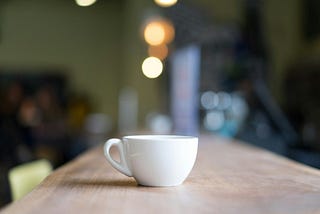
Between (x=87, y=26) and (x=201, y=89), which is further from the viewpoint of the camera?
(x=87, y=26)

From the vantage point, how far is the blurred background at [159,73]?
4.04 m

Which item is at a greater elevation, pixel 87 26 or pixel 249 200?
pixel 87 26

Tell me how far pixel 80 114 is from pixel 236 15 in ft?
13.5

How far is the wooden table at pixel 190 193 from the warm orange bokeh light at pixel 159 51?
468cm

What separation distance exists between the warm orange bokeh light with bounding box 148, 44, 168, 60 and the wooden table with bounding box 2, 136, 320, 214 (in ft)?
15.3

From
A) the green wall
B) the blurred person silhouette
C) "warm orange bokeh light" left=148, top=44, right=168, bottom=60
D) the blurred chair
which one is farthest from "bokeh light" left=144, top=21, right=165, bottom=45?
the blurred chair

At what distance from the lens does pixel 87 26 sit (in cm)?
894

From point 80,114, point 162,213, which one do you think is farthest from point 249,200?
point 80,114

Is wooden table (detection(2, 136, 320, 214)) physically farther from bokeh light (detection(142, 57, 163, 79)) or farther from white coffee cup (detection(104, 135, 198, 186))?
bokeh light (detection(142, 57, 163, 79))

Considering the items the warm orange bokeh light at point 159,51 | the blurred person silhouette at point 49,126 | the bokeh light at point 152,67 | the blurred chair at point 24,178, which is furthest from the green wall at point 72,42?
the blurred chair at point 24,178

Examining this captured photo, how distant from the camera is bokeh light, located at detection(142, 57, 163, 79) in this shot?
20.1 ft

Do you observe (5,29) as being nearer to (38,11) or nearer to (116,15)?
(38,11)

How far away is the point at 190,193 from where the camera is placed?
74 centimetres

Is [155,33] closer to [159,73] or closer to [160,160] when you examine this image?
[159,73]
